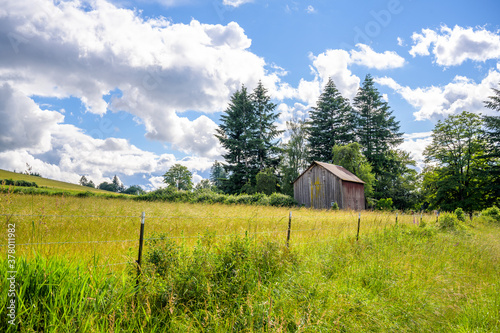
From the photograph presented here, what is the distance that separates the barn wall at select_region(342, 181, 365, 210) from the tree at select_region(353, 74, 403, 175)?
15.8 metres

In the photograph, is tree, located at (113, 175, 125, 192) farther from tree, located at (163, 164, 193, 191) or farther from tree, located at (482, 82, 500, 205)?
tree, located at (482, 82, 500, 205)

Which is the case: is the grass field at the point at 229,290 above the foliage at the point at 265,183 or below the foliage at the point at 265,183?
below

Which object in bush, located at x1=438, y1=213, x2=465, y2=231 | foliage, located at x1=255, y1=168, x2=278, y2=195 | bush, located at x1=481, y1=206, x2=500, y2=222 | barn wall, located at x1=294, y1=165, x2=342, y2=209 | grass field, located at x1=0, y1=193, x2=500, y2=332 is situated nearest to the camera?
grass field, located at x1=0, y1=193, x2=500, y2=332

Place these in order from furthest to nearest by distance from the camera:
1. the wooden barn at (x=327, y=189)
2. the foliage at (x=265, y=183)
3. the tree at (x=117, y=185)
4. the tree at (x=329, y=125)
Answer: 1. the tree at (x=117, y=185)
2. the tree at (x=329, y=125)
3. the foliage at (x=265, y=183)
4. the wooden barn at (x=327, y=189)

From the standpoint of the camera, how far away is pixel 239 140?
44.4 m

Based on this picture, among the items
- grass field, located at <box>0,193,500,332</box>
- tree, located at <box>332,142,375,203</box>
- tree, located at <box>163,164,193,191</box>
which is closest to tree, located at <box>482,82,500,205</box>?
tree, located at <box>332,142,375,203</box>

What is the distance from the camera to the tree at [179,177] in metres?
62.1

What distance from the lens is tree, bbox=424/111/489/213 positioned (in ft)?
104

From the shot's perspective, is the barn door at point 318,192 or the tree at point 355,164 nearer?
the barn door at point 318,192

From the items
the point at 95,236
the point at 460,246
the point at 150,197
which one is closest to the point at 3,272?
the point at 95,236

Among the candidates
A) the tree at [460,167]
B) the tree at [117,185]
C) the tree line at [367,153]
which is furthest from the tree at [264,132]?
the tree at [117,185]

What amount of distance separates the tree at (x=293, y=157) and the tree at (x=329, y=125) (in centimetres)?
639

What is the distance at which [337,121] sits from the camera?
154 feet

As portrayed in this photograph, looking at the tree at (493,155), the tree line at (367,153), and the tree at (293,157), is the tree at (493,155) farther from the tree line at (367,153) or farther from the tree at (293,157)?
the tree at (293,157)
